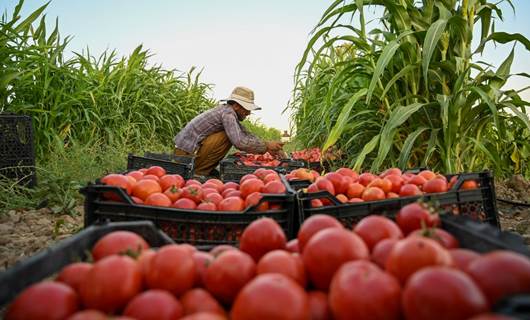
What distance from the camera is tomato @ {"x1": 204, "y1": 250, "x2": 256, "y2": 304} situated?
3.23 ft

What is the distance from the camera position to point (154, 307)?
2.80 feet

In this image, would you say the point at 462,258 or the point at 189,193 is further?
the point at 189,193

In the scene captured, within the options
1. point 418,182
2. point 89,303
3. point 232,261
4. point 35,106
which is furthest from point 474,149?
point 35,106

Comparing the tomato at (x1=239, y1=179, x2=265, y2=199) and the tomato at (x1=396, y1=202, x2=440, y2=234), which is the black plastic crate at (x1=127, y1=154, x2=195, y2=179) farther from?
the tomato at (x1=396, y1=202, x2=440, y2=234)

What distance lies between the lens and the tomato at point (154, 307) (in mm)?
846

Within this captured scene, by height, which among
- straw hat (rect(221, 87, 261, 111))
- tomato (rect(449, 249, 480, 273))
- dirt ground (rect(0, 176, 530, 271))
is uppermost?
straw hat (rect(221, 87, 261, 111))

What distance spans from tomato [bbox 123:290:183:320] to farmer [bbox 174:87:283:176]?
15.0ft

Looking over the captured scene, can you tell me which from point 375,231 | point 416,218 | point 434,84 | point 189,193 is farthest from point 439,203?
point 434,84

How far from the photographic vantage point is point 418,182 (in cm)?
219

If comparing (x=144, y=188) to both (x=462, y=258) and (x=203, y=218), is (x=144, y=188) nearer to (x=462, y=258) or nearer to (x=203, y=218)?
(x=203, y=218)

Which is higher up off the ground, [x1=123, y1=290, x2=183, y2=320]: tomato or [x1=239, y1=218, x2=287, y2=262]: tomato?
[x1=239, y1=218, x2=287, y2=262]: tomato

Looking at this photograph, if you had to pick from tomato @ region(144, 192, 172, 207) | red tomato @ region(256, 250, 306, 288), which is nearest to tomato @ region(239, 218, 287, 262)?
red tomato @ region(256, 250, 306, 288)

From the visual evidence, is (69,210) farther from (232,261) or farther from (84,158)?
(232,261)

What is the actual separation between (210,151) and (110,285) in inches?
196
